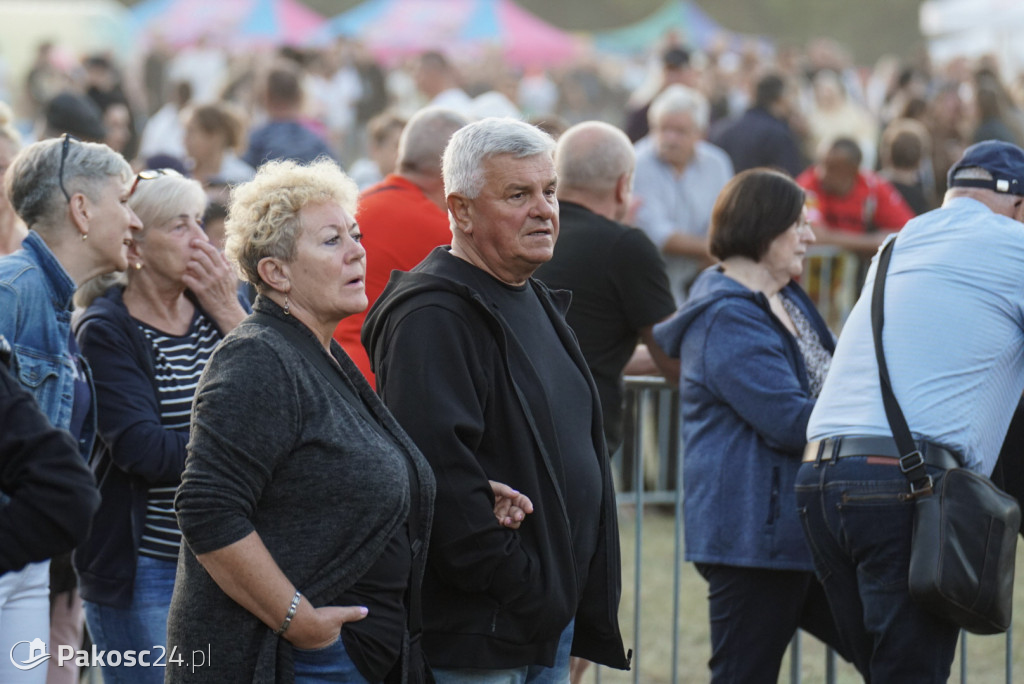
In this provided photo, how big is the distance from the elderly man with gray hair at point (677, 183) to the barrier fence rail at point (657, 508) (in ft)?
2.89

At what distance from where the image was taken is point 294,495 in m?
2.72

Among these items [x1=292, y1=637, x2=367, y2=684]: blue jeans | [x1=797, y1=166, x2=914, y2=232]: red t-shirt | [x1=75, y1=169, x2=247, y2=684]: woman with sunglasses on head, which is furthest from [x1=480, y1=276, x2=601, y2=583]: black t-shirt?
[x1=797, y1=166, x2=914, y2=232]: red t-shirt

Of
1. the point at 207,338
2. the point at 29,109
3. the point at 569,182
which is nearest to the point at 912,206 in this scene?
the point at 569,182

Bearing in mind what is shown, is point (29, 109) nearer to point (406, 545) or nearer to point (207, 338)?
point (207, 338)

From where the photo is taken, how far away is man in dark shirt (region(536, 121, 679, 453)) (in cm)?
448

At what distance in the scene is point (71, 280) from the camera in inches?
135

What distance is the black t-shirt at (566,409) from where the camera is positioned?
3166 millimetres

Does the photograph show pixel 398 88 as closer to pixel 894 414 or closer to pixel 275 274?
pixel 894 414

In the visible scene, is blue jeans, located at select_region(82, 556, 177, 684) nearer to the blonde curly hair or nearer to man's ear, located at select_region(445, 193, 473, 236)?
the blonde curly hair

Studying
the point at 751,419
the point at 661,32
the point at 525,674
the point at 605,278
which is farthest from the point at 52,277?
the point at 661,32

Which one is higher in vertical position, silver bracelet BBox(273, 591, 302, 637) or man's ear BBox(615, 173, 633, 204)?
man's ear BBox(615, 173, 633, 204)

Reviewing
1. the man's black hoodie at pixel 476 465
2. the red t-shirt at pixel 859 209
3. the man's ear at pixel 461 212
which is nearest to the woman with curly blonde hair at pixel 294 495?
the man's black hoodie at pixel 476 465

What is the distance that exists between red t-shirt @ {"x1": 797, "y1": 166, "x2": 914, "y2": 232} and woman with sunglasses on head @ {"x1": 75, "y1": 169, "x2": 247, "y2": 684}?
5.88m

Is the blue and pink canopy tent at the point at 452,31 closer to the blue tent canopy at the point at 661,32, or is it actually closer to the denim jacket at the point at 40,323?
the blue tent canopy at the point at 661,32
